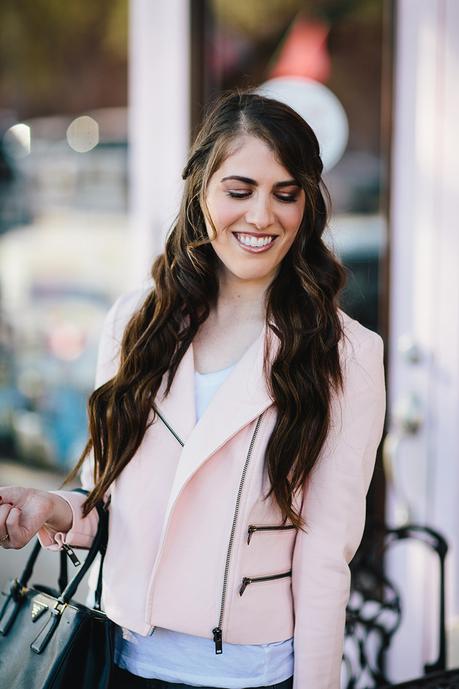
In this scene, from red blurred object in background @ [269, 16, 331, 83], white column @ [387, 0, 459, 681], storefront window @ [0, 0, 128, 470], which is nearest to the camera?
white column @ [387, 0, 459, 681]

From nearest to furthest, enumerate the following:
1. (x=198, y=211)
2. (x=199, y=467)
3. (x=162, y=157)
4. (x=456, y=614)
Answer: (x=199, y=467)
(x=198, y=211)
(x=456, y=614)
(x=162, y=157)

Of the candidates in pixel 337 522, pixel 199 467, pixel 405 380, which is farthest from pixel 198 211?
pixel 405 380

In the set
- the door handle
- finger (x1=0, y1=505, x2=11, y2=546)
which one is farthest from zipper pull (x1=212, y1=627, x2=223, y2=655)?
the door handle

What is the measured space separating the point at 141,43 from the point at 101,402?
2.26m

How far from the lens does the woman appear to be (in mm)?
1407

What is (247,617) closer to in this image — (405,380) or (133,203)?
(405,380)

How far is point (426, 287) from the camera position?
261 centimetres

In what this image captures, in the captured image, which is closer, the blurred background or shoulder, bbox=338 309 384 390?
shoulder, bbox=338 309 384 390

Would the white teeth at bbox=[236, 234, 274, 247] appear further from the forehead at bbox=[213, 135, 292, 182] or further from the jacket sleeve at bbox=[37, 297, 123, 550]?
the jacket sleeve at bbox=[37, 297, 123, 550]

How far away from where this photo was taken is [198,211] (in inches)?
61.6

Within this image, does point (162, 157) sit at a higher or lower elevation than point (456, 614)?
higher

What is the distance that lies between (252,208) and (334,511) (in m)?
0.51

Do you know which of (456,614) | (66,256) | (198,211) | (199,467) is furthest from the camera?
(66,256)

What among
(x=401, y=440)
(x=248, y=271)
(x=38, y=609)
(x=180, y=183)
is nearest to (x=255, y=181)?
(x=248, y=271)
